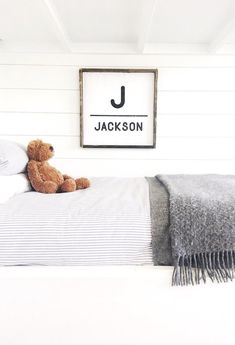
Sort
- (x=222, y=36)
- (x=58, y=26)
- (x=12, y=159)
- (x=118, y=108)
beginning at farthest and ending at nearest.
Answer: (x=118, y=108)
(x=222, y=36)
(x=58, y=26)
(x=12, y=159)

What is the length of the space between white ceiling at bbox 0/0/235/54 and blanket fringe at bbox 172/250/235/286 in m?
1.29

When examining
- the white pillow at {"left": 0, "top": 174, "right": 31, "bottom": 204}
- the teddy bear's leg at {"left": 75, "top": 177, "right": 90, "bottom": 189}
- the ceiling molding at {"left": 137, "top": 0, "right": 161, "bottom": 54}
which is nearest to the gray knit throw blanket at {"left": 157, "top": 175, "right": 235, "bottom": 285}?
the white pillow at {"left": 0, "top": 174, "right": 31, "bottom": 204}

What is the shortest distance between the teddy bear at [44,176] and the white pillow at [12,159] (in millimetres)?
40

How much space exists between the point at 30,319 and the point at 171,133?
2001 mm

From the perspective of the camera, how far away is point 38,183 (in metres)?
1.68

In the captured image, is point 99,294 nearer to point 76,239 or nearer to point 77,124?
→ point 76,239

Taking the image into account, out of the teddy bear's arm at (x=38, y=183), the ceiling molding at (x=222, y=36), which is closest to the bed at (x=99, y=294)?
the teddy bear's arm at (x=38, y=183)

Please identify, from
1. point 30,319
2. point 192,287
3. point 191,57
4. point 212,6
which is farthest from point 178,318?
→ point 191,57

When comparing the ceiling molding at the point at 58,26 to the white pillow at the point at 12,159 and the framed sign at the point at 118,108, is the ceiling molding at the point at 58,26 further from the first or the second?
the white pillow at the point at 12,159

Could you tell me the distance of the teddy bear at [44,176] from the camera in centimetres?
167

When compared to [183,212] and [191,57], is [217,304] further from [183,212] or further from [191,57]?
[191,57]

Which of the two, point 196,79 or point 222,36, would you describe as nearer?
point 222,36

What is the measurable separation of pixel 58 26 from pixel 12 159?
0.97m

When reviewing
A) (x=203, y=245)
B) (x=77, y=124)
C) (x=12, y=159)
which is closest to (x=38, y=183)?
(x=12, y=159)
